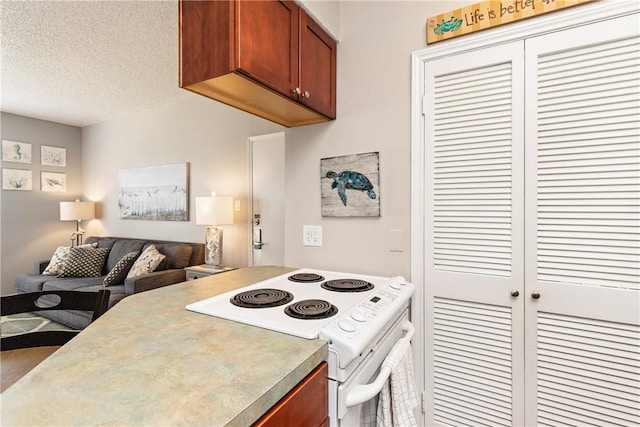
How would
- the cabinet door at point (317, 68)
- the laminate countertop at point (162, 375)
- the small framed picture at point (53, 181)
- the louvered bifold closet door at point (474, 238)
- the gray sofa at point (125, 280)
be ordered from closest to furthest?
the laminate countertop at point (162, 375) → the louvered bifold closet door at point (474, 238) → the cabinet door at point (317, 68) → the gray sofa at point (125, 280) → the small framed picture at point (53, 181)

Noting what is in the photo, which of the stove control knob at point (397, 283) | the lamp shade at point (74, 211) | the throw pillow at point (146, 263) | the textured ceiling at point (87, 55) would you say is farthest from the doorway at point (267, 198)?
the lamp shade at point (74, 211)

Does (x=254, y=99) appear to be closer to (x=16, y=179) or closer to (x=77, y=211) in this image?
(x=77, y=211)

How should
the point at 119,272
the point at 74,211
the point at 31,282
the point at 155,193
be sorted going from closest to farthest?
the point at 119,272 < the point at 31,282 < the point at 155,193 < the point at 74,211

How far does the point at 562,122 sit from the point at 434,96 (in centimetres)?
54

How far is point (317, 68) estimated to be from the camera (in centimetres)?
162

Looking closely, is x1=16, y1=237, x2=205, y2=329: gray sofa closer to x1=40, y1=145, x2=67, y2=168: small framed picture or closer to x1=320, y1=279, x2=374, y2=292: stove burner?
x1=40, y1=145, x2=67, y2=168: small framed picture

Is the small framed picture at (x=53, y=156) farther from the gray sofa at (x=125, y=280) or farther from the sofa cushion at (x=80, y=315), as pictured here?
the sofa cushion at (x=80, y=315)

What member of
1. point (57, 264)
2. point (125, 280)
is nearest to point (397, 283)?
point (125, 280)

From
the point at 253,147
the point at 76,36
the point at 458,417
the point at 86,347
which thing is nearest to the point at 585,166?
the point at 458,417

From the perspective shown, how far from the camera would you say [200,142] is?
3836mm

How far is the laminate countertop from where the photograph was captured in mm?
528

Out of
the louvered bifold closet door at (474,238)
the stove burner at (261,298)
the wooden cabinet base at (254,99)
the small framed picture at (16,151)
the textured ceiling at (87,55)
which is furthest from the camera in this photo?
the small framed picture at (16,151)

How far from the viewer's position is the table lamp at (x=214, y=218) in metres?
3.21

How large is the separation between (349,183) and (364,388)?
1.08 metres
